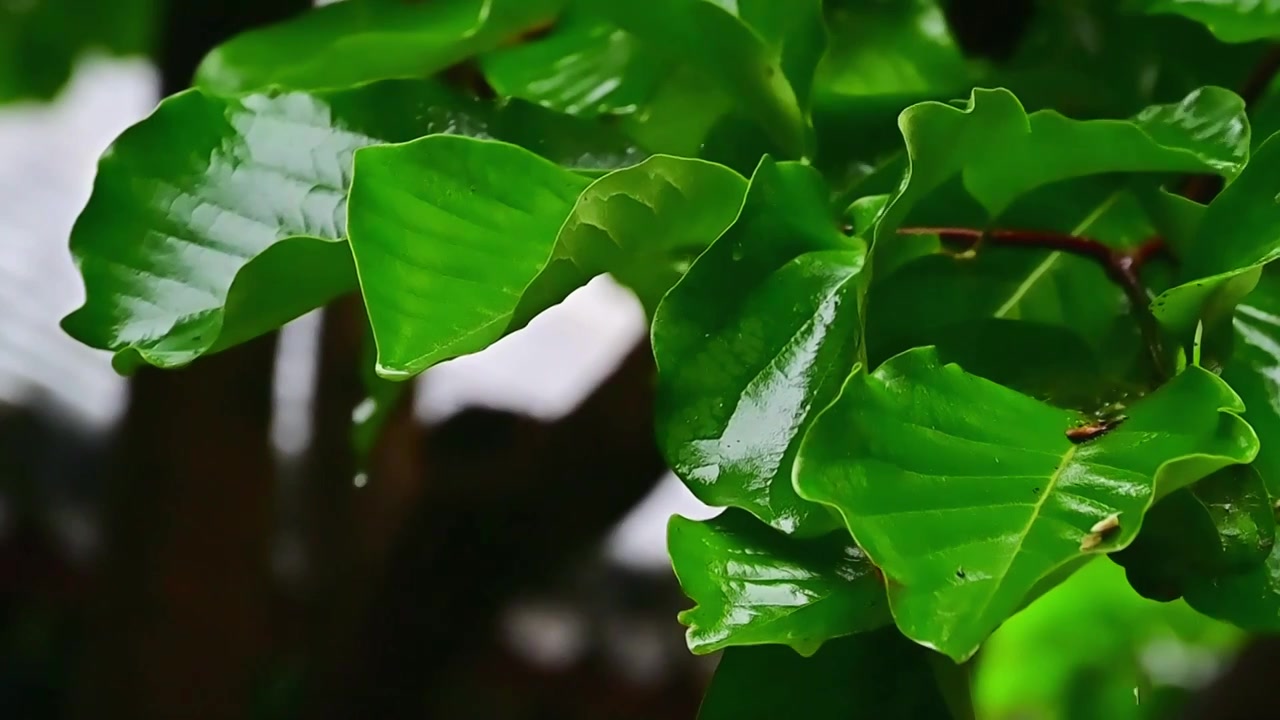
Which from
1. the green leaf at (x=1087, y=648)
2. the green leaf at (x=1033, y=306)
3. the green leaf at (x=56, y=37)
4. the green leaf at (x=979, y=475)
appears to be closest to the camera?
the green leaf at (x=979, y=475)

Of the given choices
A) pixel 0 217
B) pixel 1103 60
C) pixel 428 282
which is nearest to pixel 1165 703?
pixel 1103 60

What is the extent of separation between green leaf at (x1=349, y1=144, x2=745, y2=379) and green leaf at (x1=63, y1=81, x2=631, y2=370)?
0.03 m

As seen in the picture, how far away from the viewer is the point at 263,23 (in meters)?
0.70

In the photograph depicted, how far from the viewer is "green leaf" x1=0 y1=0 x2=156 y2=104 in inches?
33.3

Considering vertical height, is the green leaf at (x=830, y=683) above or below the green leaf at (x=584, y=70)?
below

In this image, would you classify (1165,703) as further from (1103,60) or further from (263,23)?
(263,23)

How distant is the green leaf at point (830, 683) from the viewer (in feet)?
0.89

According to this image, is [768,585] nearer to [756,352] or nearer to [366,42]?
[756,352]

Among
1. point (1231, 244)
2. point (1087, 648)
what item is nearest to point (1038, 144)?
point (1231, 244)

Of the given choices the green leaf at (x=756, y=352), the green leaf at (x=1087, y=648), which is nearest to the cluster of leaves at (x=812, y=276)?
the green leaf at (x=756, y=352)

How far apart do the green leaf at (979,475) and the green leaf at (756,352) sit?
0.02 meters

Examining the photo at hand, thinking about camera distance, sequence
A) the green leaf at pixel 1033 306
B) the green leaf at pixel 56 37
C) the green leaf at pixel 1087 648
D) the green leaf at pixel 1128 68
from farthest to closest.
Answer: the green leaf at pixel 1087 648 < the green leaf at pixel 56 37 < the green leaf at pixel 1128 68 < the green leaf at pixel 1033 306

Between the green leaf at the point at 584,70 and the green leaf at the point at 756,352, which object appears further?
the green leaf at the point at 584,70

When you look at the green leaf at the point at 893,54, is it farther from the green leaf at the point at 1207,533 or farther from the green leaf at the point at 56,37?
the green leaf at the point at 56,37
